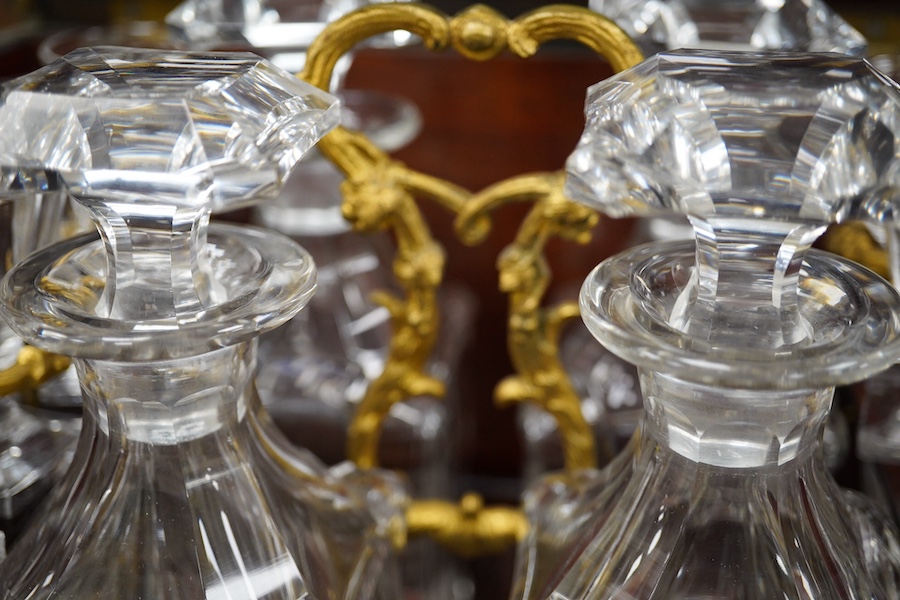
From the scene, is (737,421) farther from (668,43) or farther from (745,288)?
(668,43)

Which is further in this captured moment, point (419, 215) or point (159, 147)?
point (419, 215)

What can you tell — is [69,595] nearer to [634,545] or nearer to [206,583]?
[206,583]

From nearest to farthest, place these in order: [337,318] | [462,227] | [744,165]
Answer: [744,165]
[462,227]
[337,318]

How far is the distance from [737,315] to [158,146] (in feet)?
0.46

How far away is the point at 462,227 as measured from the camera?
31 centimetres

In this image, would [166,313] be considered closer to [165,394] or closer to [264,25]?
[165,394]

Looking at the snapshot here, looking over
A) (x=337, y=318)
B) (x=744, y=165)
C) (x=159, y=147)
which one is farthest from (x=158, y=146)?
(x=337, y=318)

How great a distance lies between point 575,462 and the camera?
34 centimetres

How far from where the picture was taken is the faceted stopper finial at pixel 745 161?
18 centimetres

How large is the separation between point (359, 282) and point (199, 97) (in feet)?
0.81

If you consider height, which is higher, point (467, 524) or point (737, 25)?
point (737, 25)

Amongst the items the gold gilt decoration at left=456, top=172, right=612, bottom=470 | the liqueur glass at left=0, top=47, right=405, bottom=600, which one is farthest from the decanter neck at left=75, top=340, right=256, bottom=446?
the gold gilt decoration at left=456, top=172, right=612, bottom=470

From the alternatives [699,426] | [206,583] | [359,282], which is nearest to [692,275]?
[699,426]

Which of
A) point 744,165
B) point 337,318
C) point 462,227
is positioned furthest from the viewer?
point 337,318
